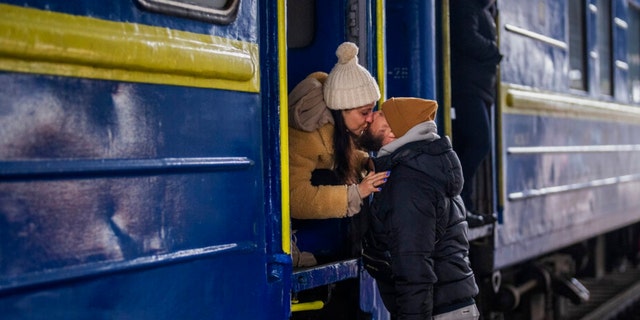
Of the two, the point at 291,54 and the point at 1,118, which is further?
the point at 291,54

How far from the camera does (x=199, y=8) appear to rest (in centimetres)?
239

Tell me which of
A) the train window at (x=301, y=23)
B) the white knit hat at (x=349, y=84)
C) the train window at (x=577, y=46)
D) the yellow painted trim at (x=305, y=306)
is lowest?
the yellow painted trim at (x=305, y=306)

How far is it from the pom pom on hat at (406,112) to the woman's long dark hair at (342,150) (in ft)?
0.71

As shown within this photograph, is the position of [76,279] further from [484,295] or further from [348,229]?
[484,295]

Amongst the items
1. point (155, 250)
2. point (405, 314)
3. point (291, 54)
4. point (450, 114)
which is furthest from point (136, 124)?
point (450, 114)

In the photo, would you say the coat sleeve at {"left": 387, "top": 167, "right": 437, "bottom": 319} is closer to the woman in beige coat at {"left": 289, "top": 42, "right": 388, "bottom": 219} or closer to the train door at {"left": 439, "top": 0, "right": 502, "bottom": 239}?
the woman in beige coat at {"left": 289, "top": 42, "right": 388, "bottom": 219}

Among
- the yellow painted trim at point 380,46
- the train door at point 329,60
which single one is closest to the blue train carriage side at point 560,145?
the train door at point 329,60

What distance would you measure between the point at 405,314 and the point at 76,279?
3.80 ft

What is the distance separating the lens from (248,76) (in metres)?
2.54

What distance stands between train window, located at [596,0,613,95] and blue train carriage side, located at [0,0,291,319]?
5.13m

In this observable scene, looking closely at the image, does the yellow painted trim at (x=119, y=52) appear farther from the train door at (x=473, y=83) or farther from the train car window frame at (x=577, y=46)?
the train car window frame at (x=577, y=46)

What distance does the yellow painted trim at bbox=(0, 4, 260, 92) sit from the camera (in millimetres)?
1856

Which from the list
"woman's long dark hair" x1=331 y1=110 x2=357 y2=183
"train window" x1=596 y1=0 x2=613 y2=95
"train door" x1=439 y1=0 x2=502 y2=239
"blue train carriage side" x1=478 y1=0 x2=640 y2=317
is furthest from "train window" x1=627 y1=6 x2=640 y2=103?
"woman's long dark hair" x1=331 y1=110 x2=357 y2=183

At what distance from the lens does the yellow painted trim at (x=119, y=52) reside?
1.86 meters
